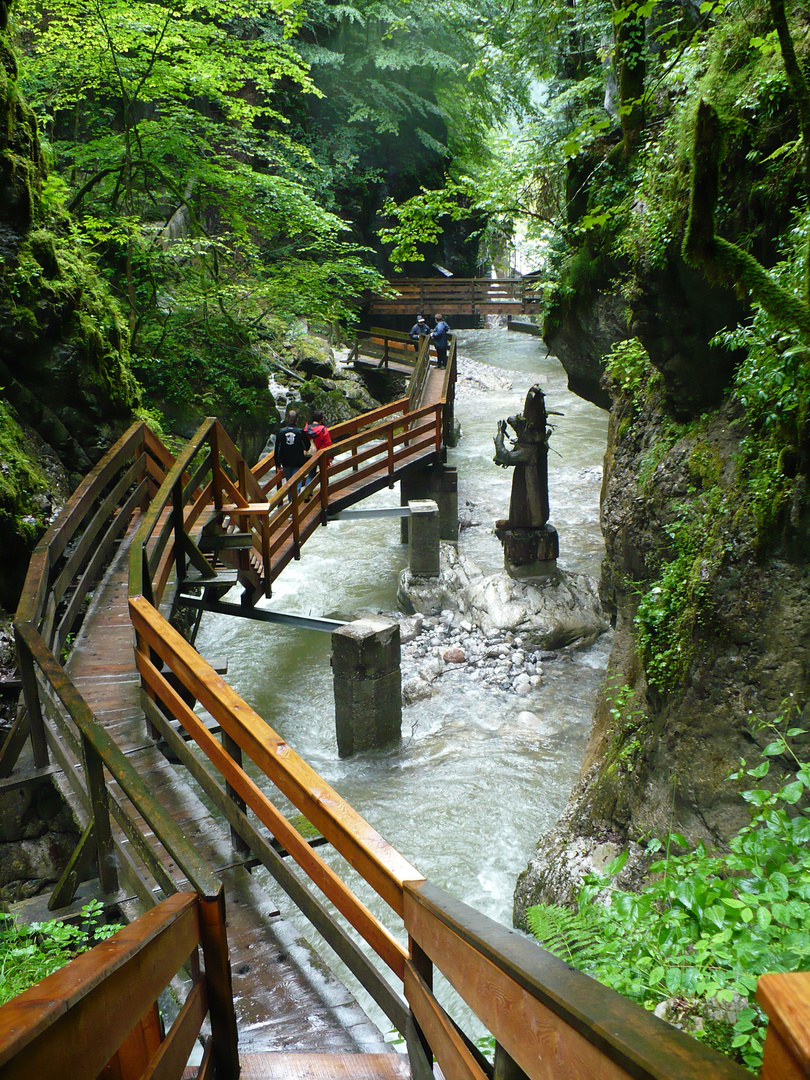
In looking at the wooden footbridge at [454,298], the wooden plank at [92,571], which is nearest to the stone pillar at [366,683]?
the wooden plank at [92,571]

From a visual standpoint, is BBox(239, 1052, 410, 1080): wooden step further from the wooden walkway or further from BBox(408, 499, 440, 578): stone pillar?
BBox(408, 499, 440, 578): stone pillar

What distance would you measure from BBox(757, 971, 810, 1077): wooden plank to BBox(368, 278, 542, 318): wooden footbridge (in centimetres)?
3009

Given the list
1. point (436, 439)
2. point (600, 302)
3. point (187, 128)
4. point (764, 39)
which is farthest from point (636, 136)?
point (187, 128)

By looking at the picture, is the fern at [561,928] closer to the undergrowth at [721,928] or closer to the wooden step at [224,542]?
the undergrowth at [721,928]

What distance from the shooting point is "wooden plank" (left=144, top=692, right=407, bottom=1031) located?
7.07ft

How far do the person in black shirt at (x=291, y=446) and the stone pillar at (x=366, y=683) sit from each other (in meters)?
3.72

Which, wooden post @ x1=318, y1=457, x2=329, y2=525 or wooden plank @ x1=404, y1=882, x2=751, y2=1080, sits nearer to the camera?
wooden plank @ x1=404, y1=882, x2=751, y2=1080

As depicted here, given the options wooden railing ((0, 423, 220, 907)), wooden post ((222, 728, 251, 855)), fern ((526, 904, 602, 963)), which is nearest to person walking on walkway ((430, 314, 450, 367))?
wooden railing ((0, 423, 220, 907))

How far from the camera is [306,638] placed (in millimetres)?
11383

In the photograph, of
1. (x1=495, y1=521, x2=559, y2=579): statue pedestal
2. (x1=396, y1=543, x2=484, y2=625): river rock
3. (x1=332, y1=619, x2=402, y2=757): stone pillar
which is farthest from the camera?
(x1=396, y1=543, x2=484, y2=625): river rock

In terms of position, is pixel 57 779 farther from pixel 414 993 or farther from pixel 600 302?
pixel 600 302

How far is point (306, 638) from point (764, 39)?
30.2ft

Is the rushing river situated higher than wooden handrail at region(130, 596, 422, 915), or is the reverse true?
wooden handrail at region(130, 596, 422, 915)

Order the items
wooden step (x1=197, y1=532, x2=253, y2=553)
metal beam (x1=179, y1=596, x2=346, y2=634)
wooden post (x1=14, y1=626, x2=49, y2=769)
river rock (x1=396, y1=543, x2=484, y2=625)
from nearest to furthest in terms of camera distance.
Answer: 1. wooden post (x1=14, y1=626, x2=49, y2=769)
2. wooden step (x1=197, y1=532, x2=253, y2=553)
3. metal beam (x1=179, y1=596, x2=346, y2=634)
4. river rock (x1=396, y1=543, x2=484, y2=625)
